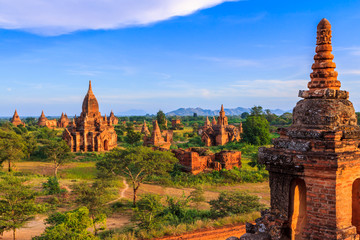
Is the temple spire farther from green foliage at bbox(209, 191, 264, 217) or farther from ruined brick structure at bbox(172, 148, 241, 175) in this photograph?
ruined brick structure at bbox(172, 148, 241, 175)

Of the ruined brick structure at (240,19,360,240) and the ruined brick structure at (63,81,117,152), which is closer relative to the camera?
the ruined brick structure at (240,19,360,240)

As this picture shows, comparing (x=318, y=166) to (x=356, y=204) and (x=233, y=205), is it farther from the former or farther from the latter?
(x=233, y=205)

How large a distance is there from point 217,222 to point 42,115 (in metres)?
78.9

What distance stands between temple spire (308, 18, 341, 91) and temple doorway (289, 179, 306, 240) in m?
1.47

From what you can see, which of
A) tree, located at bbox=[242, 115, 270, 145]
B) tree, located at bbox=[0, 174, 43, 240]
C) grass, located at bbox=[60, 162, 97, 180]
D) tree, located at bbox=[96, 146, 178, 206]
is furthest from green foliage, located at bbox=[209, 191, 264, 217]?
tree, located at bbox=[242, 115, 270, 145]

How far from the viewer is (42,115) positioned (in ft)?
261

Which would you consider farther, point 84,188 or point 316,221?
point 84,188

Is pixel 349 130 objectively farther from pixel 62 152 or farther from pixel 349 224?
pixel 62 152

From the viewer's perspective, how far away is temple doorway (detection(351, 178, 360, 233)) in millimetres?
4184

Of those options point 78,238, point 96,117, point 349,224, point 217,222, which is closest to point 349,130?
point 349,224

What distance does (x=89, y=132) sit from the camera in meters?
37.3

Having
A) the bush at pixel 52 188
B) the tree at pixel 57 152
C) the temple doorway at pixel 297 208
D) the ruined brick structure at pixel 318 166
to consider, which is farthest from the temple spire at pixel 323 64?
the tree at pixel 57 152

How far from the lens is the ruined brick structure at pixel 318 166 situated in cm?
373

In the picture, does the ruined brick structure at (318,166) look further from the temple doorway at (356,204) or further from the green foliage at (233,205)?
the green foliage at (233,205)
